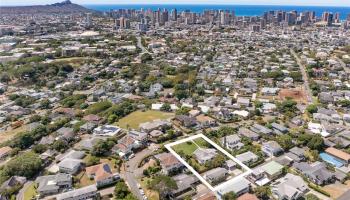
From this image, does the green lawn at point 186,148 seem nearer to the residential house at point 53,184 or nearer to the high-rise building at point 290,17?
the residential house at point 53,184

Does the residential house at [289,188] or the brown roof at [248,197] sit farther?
the residential house at [289,188]

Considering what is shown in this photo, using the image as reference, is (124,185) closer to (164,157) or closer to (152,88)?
(164,157)

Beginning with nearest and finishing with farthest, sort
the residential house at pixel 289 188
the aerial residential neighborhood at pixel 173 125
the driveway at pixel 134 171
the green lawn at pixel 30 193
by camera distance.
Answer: the residential house at pixel 289 188
the green lawn at pixel 30 193
the driveway at pixel 134 171
the aerial residential neighborhood at pixel 173 125

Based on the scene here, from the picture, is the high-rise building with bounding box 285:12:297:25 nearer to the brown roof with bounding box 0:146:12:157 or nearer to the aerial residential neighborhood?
the aerial residential neighborhood

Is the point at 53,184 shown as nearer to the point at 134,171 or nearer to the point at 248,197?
the point at 134,171

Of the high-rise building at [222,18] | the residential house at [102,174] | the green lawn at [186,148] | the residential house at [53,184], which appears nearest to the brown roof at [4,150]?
the residential house at [53,184]

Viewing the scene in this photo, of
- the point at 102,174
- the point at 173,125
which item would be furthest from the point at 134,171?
the point at 173,125

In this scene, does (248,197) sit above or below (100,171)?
below
